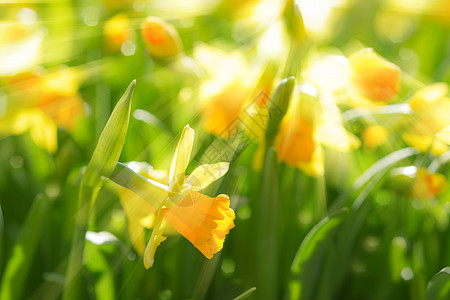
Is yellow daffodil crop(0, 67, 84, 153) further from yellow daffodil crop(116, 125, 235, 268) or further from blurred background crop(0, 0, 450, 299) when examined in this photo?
yellow daffodil crop(116, 125, 235, 268)

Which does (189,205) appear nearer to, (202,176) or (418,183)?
(202,176)

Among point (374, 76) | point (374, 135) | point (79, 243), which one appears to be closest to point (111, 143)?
point (79, 243)

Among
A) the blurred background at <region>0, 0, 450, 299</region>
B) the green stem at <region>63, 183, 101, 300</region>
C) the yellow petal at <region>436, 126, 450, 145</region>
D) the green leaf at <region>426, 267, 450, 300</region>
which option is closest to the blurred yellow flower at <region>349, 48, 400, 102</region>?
the blurred background at <region>0, 0, 450, 299</region>

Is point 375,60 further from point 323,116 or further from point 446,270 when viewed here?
point 446,270

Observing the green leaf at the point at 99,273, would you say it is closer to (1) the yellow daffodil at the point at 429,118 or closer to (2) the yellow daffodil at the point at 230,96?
(2) the yellow daffodil at the point at 230,96

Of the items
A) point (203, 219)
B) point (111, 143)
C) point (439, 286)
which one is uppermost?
point (111, 143)
